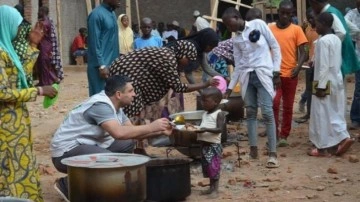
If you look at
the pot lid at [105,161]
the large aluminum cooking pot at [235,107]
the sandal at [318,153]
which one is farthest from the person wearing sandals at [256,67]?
the pot lid at [105,161]

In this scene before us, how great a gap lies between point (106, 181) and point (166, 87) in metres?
2.22

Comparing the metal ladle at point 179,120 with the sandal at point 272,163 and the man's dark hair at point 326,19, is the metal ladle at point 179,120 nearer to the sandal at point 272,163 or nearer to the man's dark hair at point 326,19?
the sandal at point 272,163

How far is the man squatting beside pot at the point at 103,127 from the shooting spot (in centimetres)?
550

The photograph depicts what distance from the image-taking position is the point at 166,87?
7055mm

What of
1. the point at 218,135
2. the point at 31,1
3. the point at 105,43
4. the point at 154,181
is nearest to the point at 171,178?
the point at 154,181

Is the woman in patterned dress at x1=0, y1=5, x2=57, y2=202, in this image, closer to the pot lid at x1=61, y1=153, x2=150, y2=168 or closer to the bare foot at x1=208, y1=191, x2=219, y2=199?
the pot lid at x1=61, y1=153, x2=150, y2=168

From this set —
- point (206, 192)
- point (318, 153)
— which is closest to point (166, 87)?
point (206, 192)

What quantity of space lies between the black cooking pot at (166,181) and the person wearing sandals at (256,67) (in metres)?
1.68

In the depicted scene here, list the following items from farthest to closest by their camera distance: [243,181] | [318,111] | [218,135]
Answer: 1. [318,111]
2. [243,181]
3. [218,135]

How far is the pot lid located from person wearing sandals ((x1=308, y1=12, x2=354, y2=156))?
326 cm

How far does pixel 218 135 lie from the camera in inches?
258

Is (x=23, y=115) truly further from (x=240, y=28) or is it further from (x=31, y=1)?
(x=31, y=1)

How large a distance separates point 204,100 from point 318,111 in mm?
1980

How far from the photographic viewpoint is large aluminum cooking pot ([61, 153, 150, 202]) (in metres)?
4.97
